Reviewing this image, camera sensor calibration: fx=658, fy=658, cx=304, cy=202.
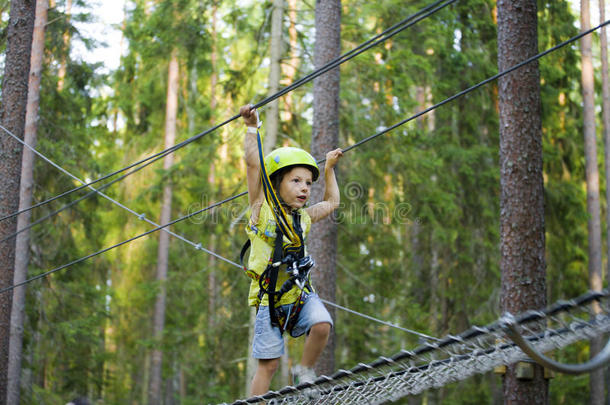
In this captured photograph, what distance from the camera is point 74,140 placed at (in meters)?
10.5

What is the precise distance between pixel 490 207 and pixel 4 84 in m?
7.95

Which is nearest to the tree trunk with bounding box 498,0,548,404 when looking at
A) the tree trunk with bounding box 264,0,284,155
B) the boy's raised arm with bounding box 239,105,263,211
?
the boy's raised arm with bounding box 239,105,263,211

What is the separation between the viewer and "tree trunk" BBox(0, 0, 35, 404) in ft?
21.0

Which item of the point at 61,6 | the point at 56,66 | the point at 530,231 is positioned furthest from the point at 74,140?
the point at 530,231

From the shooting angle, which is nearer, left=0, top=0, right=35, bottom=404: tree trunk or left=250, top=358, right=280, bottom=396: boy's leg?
left=250, top=358, right=280, bottom=396: boy's leg

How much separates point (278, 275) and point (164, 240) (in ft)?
37.4

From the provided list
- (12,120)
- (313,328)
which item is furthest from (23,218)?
(313,328)

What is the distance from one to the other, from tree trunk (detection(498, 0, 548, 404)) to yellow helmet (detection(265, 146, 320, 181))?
2.33m

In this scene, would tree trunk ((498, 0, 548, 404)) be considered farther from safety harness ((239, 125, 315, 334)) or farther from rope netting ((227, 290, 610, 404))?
safety harness ((239, 125, 315, 334))

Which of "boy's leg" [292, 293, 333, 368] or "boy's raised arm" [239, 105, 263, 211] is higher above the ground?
"boy's raised arm" [239, 105, 263, 211]

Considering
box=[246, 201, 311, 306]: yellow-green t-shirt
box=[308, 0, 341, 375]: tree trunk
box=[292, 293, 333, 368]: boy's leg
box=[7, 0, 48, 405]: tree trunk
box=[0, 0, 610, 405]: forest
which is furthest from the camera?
box=[0, 0, 610, 405]: forest

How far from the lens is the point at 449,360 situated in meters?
3.18

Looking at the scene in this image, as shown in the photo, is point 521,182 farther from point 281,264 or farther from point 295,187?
point 281,264

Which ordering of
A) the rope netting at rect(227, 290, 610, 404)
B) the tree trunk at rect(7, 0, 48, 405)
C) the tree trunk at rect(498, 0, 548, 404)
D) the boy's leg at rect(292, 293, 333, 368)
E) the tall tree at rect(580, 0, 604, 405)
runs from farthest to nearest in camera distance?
the tall tree at rect(580, 0, 604, 405), the tree trunk at rect(7, 0, 48, 405), the tree trunk at rect(498, 0, 548, 404), the boy's leg at rect(292, 293, 333, 368), the rope netting at rect(227, 290, 610, 404)
